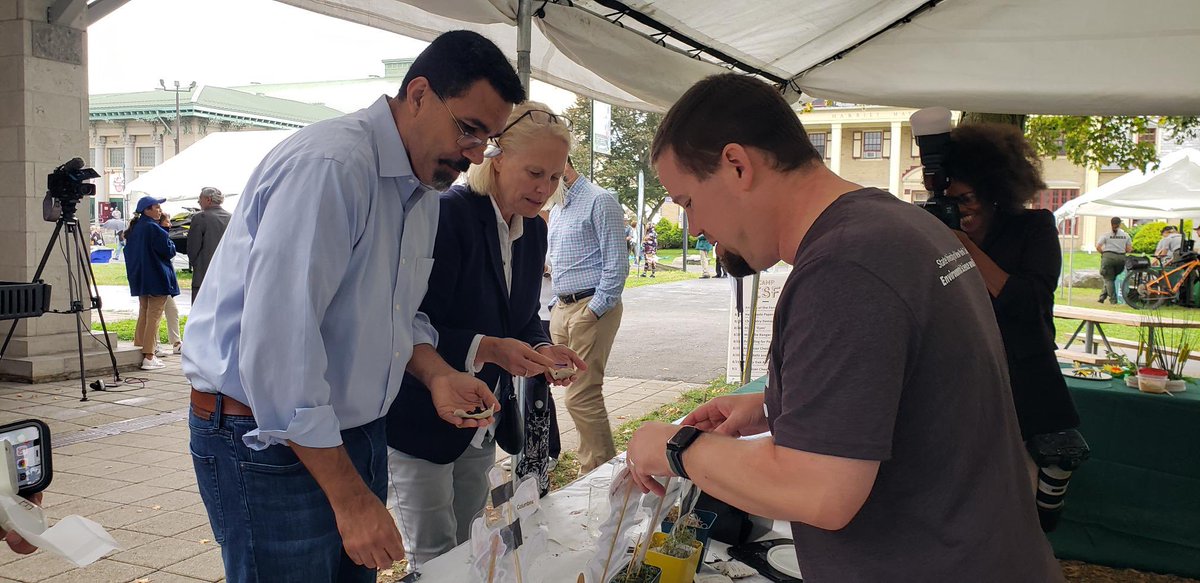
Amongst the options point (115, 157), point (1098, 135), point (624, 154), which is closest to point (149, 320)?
point (1098, 135)

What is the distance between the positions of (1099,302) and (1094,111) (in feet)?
47.6

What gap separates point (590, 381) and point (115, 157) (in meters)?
55.7

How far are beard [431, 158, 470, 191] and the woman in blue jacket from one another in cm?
723

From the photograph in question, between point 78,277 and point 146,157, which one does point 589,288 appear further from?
point 146,157

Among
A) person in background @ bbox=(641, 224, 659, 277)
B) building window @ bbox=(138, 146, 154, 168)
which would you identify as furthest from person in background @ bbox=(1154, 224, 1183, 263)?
building window @ bbox=(138, 146, 154, 168)

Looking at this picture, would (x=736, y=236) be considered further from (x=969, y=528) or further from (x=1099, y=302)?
(x=1099, y=302)

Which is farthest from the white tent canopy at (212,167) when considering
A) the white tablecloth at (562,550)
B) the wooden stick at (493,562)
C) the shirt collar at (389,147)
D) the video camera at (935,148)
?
the wooden stick at (493,562)

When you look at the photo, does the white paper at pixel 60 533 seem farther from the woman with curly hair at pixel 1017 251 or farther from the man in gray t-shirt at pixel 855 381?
the woman with curly hair at pixel 1017 251

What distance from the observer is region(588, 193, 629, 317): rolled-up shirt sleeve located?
439 centimetres

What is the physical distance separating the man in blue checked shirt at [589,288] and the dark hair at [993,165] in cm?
208

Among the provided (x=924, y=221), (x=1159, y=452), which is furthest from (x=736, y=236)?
(x=1159, y=452)

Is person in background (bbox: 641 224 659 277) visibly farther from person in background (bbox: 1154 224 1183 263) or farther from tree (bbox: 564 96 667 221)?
person in background (bbox: 1154 224 1183 263)

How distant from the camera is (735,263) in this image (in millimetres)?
1308

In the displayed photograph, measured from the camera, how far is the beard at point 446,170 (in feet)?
5.09
